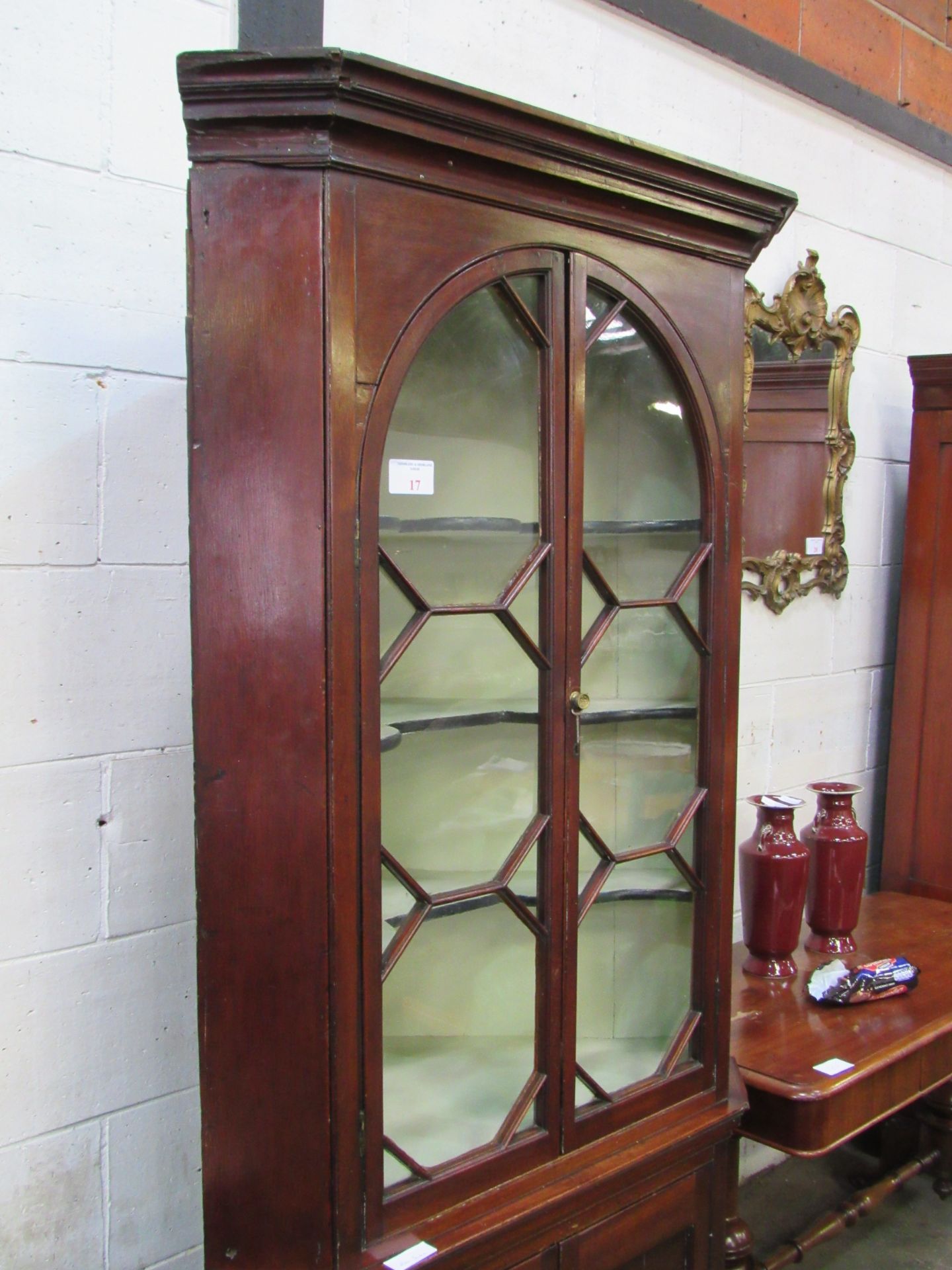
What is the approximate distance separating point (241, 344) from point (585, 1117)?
1.02 meters

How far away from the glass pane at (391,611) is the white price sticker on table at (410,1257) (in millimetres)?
643

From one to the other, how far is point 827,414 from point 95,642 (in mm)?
1768

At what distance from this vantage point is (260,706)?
1.09 m

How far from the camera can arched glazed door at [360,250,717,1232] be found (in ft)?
3.87

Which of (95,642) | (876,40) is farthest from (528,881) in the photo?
(876,40)

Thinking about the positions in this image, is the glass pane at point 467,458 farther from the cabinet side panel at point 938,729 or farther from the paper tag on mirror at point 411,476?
the cabinet side panel at point 938,729

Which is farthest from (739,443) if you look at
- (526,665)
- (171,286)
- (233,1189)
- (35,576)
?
(233,1189)

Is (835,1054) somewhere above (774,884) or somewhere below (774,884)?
below

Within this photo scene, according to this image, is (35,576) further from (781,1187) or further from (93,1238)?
(781,1187)

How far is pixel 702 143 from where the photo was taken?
2209 millimetres

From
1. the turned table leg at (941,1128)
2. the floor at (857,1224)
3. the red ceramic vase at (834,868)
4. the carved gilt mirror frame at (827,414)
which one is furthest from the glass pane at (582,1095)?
the turned table leg at (941,1128)

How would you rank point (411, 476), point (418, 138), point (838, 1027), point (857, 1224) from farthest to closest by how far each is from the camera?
point (857, 1224) → point (838, 1027) → point (411, 476) → point (418, 138)

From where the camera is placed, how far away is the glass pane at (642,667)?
1.40m

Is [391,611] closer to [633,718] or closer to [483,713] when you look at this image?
[483,713]
